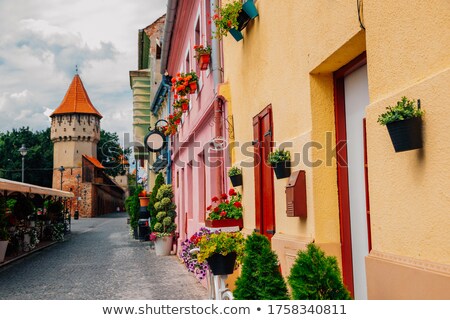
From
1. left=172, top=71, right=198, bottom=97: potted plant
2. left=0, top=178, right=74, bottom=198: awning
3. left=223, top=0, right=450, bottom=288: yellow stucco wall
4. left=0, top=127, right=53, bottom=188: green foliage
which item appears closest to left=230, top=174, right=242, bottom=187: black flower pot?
left=223, top=0, right=450, bottom=288: yellow stucco wall

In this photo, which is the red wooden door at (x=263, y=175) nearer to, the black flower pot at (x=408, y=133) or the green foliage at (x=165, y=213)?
the black flower pot at (x=408, y=133)

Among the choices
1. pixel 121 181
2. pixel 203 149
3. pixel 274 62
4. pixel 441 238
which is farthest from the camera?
pixel 121 181

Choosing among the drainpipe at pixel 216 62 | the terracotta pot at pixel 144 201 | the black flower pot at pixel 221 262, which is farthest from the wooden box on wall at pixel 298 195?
the terracotta pot at pixel 144 201

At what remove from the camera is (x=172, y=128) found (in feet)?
45.9

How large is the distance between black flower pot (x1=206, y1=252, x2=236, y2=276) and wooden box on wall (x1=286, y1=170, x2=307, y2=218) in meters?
0.96

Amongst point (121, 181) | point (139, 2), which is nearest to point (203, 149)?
point (139, 2)

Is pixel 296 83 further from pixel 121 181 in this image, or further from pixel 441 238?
pixel 121 181

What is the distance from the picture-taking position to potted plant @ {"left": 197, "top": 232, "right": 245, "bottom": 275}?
193 inches

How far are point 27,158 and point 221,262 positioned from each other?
63207 mm

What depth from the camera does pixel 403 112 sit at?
8.36 ft

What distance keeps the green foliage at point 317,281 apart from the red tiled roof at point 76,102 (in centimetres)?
6576

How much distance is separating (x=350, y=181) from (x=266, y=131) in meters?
1.64

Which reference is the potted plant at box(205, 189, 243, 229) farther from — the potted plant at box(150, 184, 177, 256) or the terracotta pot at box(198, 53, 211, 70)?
the potted plant at box(150, 184, 177, 256)

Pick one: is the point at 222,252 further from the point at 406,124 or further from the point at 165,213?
the point at 165,213
